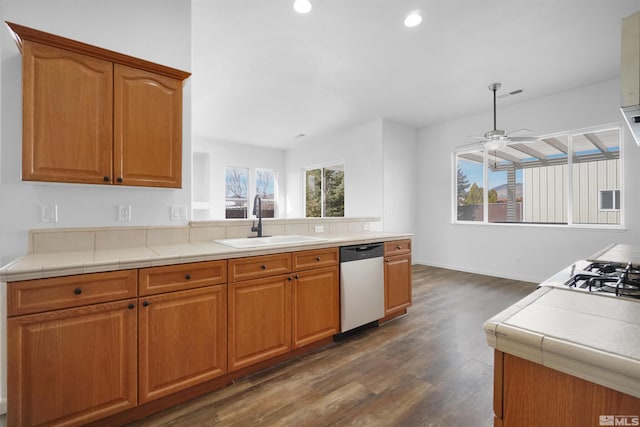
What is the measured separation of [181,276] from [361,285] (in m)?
1.57

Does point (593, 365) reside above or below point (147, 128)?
below

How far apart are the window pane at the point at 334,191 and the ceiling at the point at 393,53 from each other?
75.3 inches

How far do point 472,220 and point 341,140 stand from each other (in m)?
3.18

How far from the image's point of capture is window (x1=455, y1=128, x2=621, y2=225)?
4012mm

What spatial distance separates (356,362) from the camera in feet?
7.36

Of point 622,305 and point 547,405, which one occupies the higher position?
point 622,305

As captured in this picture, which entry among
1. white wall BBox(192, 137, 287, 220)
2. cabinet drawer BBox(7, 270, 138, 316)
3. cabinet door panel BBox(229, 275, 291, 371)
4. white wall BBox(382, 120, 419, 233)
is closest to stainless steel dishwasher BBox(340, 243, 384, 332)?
cabinet door panel BBox(229, 275, 291, 371)

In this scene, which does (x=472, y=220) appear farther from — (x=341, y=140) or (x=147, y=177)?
(x=147, y=177)

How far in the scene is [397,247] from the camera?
303 centimetres

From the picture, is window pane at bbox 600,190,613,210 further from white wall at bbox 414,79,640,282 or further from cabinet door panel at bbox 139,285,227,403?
cabinet door panel at bbox 139,285,227,403

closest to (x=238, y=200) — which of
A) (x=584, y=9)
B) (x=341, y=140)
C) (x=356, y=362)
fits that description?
(x=341, y=140)

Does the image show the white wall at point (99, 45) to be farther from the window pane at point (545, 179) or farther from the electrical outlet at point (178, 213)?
the window pane at point (545, 179)

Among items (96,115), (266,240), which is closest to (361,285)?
(266,240)

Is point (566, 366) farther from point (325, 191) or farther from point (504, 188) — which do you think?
point (325, 191)
